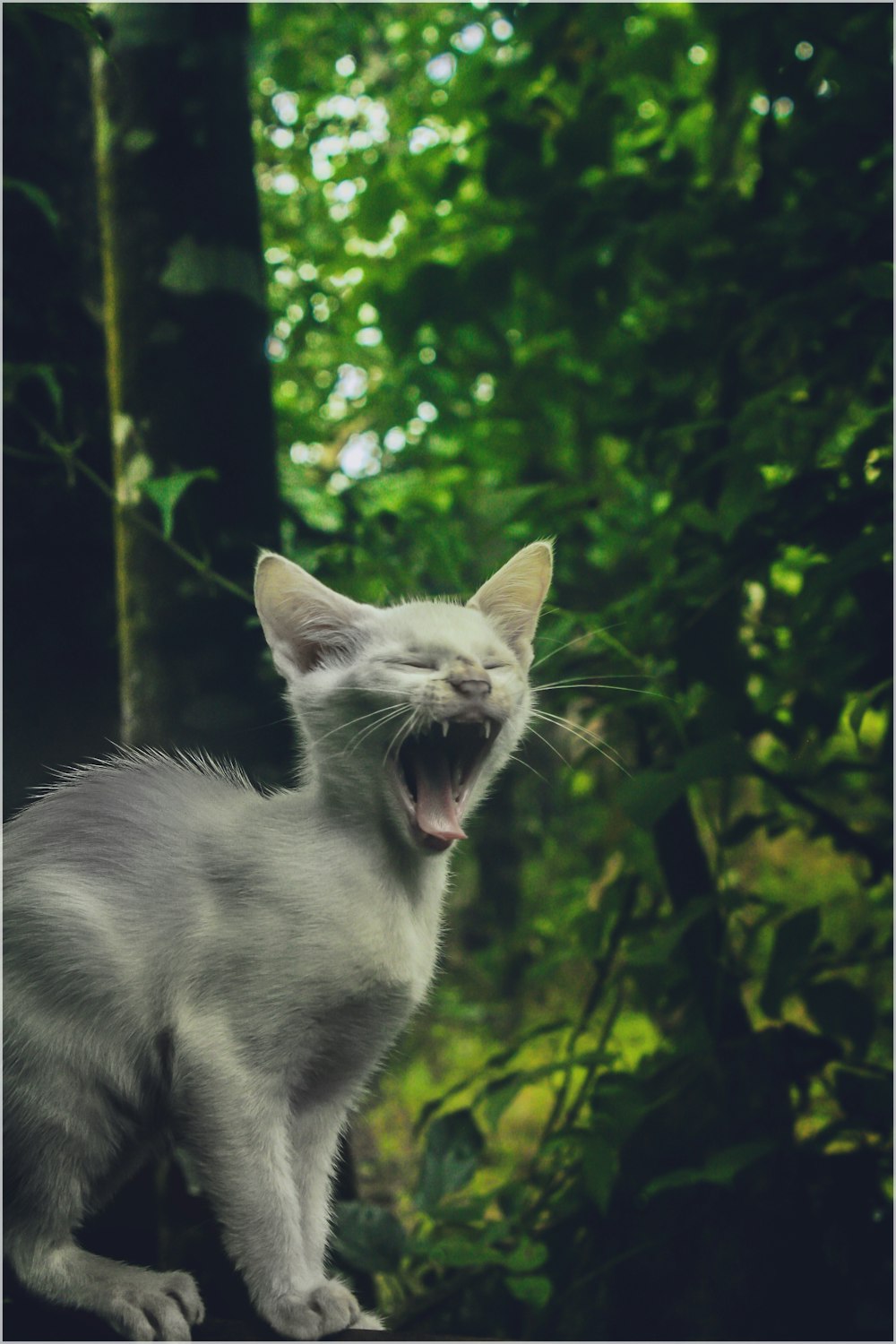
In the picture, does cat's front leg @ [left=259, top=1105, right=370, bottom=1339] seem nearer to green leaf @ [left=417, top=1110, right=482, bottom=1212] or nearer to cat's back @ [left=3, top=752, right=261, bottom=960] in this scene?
cat's back @ [left=3, top=752, right=261, bottom=960]

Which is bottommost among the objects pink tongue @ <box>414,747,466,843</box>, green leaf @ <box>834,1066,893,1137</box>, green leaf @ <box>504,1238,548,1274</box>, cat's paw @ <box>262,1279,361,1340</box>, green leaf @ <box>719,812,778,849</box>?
green leaf @ <box>504,1238,548,1274</box>

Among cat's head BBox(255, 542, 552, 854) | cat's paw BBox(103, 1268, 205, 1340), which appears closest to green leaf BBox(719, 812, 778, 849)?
cat's head BBox(255, 542, 552, 854)

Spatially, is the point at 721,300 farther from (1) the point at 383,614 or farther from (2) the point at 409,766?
(2) the point at 409,766

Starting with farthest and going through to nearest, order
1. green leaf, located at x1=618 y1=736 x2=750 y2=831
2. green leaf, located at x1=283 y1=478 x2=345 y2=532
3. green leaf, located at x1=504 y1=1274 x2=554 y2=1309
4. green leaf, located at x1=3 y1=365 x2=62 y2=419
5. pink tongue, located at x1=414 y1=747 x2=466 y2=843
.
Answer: green leaf, located at x1=283 y1=478 x2=345 y2=532 → green leaf, located at x1=504 y1=1274 x2=554 y2=1309 → green leaf, located at x1=618 y1=736 x2=750 y2=831 → green leaf, located at x1=3 y1=365 x2=62 y2=419 → pink tongue, located at x1=414 y1=747 x2=466 y2=843

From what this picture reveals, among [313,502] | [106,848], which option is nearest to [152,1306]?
[106,848]

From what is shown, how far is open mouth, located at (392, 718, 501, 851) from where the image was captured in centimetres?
120

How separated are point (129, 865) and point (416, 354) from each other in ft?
6.75

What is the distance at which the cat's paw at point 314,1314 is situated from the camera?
3.94ft

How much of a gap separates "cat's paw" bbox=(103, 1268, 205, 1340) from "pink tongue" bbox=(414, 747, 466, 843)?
2.17 ft

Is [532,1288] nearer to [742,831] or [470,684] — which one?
[742,831]

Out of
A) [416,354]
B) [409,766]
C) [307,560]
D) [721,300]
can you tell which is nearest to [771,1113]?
[409,766]

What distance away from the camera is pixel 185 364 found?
1785 millimetres

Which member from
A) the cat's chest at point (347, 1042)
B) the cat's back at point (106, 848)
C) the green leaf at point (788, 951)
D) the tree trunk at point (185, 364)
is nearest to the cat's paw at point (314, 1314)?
the cat's chest at point (347, 1042)

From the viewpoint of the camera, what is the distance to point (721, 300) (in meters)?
2.24
